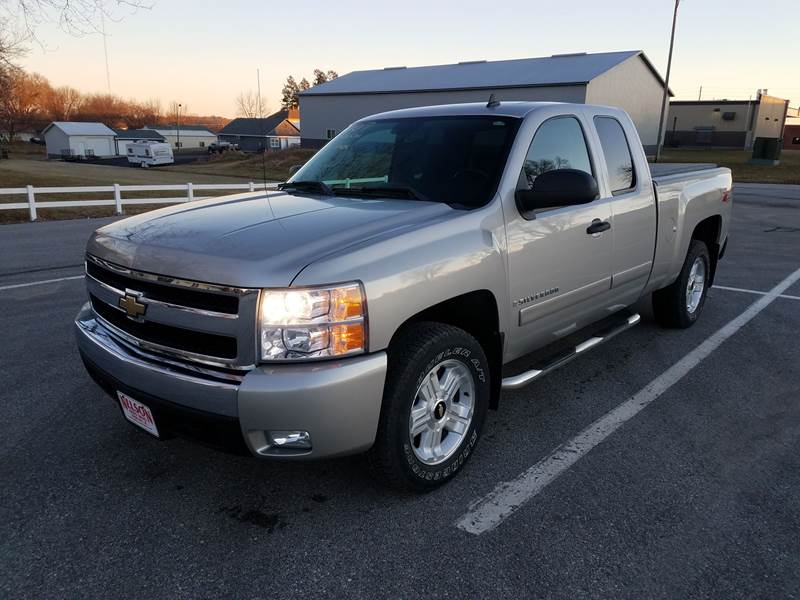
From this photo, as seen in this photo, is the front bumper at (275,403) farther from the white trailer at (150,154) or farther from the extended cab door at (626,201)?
the white trailer at (150,154)

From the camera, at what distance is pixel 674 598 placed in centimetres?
239

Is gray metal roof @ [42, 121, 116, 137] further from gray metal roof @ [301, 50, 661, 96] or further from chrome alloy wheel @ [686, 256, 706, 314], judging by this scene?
chrome alloy wheel @ [686, 256, 706, 314]

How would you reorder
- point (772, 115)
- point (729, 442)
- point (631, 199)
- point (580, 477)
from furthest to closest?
point (772, 115)
point (631, 199)
point (729, 442)
point (580, 477)

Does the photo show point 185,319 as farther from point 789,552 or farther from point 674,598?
point 789,552

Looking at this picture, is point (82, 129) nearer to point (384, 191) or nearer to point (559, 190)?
point (384, 191)

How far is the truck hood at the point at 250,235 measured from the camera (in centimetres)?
256

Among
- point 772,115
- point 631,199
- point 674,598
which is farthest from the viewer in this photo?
point 772,115

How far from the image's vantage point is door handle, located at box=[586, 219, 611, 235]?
3958 mm

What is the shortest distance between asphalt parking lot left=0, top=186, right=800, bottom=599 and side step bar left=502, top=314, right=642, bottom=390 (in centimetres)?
38

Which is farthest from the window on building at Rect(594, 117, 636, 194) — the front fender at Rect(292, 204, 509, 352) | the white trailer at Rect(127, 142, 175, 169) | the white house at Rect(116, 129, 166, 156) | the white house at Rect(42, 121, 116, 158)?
the white house at Rect(116, 129, 166, 156)

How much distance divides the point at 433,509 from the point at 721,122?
78535mm

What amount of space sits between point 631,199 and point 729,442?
1793mm

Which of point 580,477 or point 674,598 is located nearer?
point 674,598

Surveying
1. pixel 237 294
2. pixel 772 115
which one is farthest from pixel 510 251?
pixel 772 115
